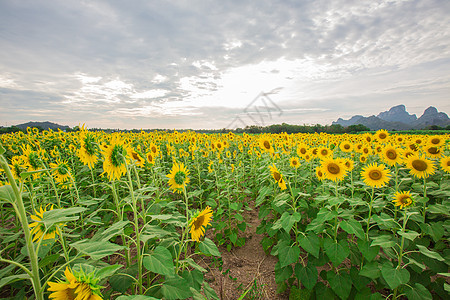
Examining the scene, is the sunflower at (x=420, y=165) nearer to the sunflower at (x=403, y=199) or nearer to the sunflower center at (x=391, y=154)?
the sunflower center at (x=391, y=154)

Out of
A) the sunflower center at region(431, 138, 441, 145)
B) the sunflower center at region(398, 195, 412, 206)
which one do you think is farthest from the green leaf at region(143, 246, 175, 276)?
the sunflower center at region(431, 138, 441, 145)

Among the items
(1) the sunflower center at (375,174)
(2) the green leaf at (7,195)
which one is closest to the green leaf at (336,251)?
(1) the sunflower center at (375,174)

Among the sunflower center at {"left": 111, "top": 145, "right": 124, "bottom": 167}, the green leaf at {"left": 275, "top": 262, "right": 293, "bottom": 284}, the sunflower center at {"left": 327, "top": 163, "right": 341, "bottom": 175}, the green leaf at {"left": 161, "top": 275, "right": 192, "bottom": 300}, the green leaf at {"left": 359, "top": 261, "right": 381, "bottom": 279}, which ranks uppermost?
the sunflower center at {"left": 111, "top": 145, "right": 124, "bottom": 167}

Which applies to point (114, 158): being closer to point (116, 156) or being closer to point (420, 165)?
point (116, 156)

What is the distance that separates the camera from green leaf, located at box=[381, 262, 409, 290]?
2008 mm

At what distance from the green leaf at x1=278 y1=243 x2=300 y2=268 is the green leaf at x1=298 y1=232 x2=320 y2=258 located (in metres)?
0.13

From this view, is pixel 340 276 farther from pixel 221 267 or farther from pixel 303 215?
pixel 221 267

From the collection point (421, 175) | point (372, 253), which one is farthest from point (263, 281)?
point (421, 175)

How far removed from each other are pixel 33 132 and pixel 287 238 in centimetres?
1310

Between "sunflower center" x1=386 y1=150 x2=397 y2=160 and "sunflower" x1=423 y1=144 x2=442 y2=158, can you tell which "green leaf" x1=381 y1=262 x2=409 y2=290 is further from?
"sunflower" x1=423 y1=144 x2=442 y2=158

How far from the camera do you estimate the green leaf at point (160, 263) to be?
141 centimetres

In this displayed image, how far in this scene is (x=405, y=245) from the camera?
8.43ft

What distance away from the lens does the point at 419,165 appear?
3.18m

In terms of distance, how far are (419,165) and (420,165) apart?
0.01 meters
